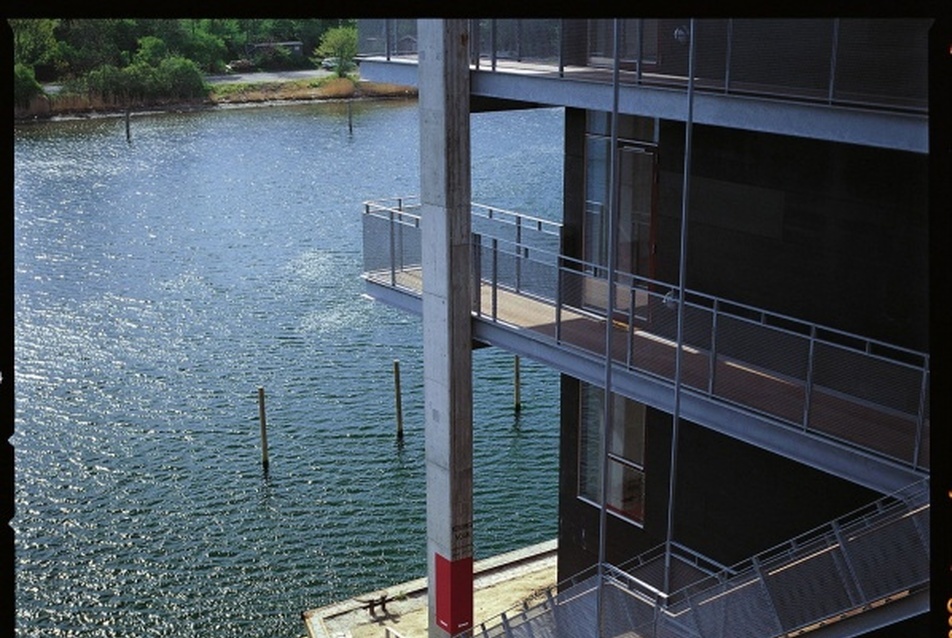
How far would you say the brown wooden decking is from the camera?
10055mm

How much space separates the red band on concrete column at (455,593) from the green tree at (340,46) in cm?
5738

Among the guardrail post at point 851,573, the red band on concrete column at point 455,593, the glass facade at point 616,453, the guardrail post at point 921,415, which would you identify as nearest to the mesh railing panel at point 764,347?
the guardrail post at point 921,415

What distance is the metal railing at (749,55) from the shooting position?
970 cm

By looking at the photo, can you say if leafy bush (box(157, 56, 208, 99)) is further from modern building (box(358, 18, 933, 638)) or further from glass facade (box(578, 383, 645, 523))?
glass facade (box(578, 383, 645, 523))

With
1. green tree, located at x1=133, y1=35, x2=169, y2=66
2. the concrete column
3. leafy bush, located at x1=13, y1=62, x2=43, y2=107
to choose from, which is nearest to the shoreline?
leafy bush, located at x1=13, y1=62, x2=43, y2=107

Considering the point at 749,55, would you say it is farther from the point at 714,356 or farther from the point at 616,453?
the point at 616,453

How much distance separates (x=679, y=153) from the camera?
12.7m

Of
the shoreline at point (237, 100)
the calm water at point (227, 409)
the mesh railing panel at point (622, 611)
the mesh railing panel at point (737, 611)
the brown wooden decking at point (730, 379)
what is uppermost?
the brown wooden decking at point (730, 379)

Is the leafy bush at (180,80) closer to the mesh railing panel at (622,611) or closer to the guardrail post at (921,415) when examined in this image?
the mesh railing panel at (622,611)

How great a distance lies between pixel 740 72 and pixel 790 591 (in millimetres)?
3985

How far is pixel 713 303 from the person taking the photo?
39.9ft

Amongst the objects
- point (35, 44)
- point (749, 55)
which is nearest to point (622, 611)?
point (749, 55)

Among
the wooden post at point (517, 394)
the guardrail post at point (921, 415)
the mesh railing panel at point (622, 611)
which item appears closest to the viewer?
the guardrail post at point (921, 415)
